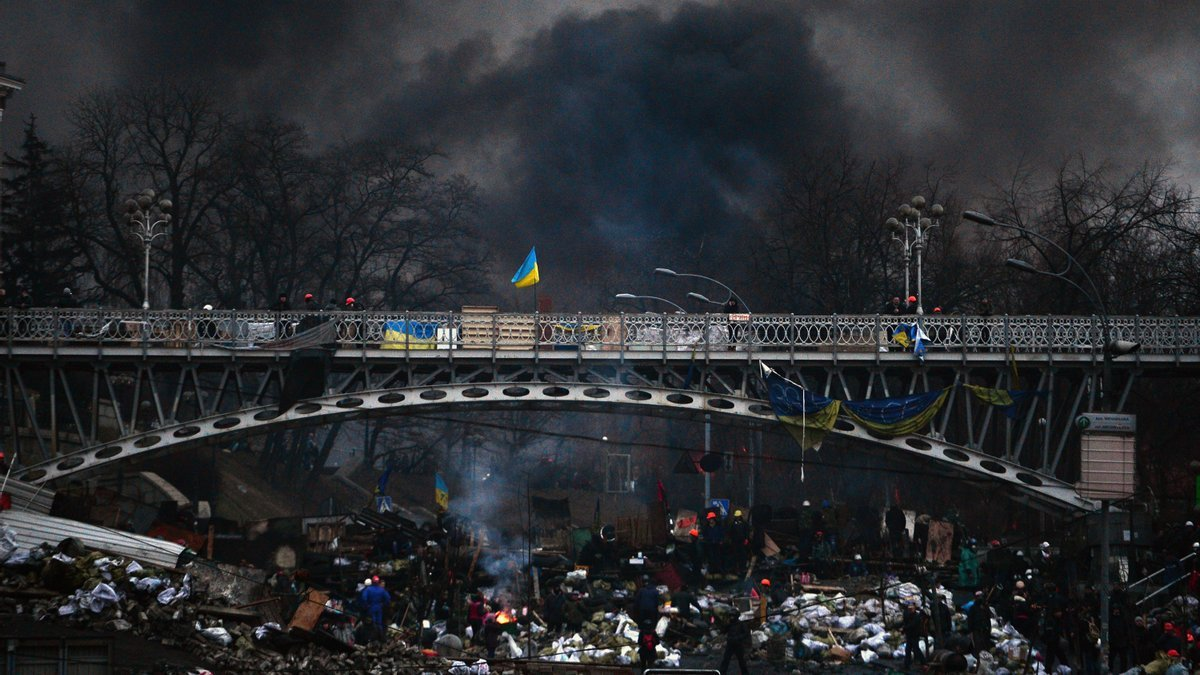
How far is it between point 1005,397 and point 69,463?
23189 mm

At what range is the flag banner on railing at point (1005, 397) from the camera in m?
40.2

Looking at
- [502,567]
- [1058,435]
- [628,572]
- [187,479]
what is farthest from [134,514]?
[1058,435]

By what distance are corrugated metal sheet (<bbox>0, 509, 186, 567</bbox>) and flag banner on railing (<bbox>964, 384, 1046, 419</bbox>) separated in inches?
753

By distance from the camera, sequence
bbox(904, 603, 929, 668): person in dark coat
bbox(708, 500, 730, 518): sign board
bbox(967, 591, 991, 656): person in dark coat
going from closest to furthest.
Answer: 1. bbox(904, 603, 929, 668): person in dark coat
2. bbox(967, 591, 991, 656): person in dark coat
3. bbox(708, 500, 730, 518): sign board

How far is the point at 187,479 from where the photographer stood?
175 feet

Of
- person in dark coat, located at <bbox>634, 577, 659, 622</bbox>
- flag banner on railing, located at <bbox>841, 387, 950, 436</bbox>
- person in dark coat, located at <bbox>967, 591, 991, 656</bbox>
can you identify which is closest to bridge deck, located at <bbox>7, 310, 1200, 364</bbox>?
flag banner on railing, located at <bbox>841, 387, 950, 436</bbox>

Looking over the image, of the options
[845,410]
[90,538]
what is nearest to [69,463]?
[90,538]

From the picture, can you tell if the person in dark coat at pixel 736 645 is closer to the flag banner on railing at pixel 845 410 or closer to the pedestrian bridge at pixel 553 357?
the flag banner on railing at pixel 845 410

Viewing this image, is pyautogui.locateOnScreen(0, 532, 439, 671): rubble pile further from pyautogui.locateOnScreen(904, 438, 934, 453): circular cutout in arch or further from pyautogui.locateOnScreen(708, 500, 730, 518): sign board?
pyautogui.locateOnScreen(708, 500, 730, 518): sign board

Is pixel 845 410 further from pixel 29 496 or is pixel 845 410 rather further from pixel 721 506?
A: pixel 29 496

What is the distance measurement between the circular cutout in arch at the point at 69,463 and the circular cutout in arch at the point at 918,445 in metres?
20.7

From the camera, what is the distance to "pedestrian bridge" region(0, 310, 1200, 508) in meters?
40.5

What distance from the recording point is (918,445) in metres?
41.2

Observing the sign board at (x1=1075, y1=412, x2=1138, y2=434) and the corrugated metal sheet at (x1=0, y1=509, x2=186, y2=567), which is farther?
the corrugated metal sheet at (x1=0, y1=509, x2=186, y2=567)
